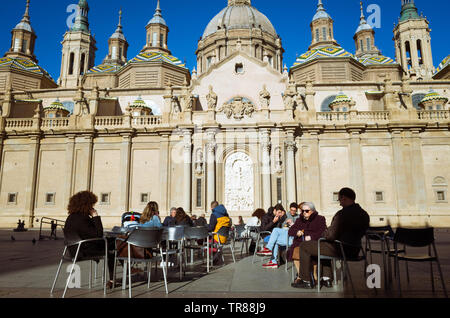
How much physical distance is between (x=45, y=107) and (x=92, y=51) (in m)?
21.3

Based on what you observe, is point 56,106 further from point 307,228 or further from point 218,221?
point 307,228

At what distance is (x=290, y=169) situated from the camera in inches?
983

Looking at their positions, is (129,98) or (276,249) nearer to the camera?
(276,249)

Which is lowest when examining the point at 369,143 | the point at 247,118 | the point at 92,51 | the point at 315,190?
the point at 315,190

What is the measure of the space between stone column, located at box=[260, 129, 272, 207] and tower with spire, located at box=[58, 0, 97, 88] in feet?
110

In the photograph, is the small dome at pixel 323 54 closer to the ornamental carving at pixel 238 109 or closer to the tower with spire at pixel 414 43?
the ornamental carving at pixel 238 109

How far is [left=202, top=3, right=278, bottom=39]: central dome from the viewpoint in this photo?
150ft

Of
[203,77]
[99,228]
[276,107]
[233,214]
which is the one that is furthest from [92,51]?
[99,228]

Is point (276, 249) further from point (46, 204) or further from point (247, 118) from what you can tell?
point (46, 204)

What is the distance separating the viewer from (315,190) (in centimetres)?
2538

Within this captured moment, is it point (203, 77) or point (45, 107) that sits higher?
A: point (203, 77)

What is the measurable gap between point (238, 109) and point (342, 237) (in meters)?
21.0
